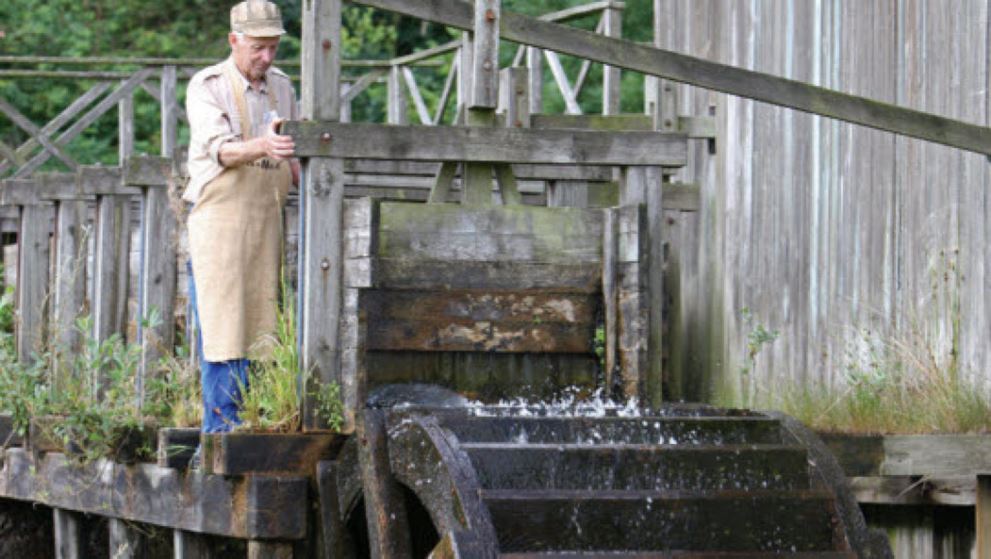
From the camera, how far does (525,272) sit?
10211 mm

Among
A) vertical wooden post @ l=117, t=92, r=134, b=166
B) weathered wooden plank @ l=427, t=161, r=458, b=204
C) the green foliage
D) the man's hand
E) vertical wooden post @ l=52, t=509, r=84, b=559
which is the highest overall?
vertical wooden post @ l=117, t=92, r=134, b=166

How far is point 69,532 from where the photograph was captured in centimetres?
1295

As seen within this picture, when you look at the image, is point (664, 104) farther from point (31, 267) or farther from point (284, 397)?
point (284, 397)

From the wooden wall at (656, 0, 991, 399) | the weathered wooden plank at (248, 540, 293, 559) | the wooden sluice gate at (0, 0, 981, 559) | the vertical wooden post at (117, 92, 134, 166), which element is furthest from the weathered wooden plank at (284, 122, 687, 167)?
the vertical wooden post at (117, 92, 134, 166)

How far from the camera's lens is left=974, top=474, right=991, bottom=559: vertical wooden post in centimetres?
920

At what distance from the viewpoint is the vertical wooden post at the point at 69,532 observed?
12.9 meters

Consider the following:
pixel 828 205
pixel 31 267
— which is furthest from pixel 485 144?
pixel 31 267

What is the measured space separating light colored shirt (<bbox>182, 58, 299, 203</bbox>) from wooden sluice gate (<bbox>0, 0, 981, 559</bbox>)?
0.51m

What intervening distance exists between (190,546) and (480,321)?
6.29ft

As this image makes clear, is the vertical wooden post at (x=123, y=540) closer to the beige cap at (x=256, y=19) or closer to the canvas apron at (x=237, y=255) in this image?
the canvas apron at (x=237, y=255)

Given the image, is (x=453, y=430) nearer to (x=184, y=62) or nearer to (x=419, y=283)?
(x=419, y=283)

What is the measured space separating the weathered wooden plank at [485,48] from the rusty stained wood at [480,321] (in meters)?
0.91

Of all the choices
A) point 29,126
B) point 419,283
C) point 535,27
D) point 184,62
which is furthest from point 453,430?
point 29,126

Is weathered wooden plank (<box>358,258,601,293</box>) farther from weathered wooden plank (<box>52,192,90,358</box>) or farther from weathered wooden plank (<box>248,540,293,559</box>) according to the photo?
weathered wooden plank (<box>52,192,90,358</box>)
